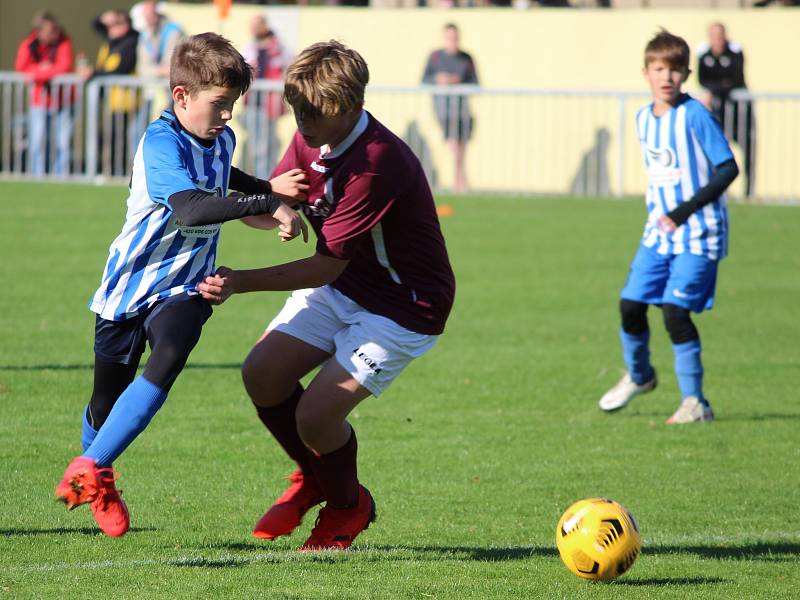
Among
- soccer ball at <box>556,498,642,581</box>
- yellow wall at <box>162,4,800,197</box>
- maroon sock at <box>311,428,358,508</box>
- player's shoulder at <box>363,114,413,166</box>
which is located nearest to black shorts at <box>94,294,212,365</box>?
maroon sock at <box>311,428,358,508</box>

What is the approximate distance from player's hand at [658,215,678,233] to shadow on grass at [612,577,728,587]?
11.1 ft

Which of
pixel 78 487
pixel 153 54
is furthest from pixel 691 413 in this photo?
pixel 153 54

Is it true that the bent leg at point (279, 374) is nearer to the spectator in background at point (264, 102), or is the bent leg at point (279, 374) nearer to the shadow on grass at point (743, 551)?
the shadow on grass at point (743, 551)

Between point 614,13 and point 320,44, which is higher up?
point 614,13

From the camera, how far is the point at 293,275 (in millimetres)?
5258

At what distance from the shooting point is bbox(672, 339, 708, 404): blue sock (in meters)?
8.72

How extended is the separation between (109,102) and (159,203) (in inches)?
586

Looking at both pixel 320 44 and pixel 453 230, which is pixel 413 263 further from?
pixel 453 230

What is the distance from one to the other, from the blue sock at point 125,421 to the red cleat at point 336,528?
0.97m

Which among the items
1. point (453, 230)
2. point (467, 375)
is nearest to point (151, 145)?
point (467, 375)

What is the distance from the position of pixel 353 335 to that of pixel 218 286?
668 mm

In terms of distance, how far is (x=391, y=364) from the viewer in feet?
18.1

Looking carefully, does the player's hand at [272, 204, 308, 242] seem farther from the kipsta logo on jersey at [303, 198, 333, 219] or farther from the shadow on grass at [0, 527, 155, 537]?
the shadow on grass at [0, 527, 155, 537]

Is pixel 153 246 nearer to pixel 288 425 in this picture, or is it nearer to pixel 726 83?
pixel 288 425
